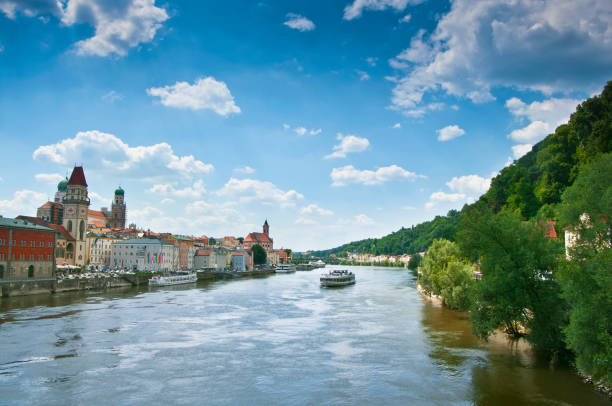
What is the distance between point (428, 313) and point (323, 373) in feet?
68.0

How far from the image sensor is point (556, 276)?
17719mm

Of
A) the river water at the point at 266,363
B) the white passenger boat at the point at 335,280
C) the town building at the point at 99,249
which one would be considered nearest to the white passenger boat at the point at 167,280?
the white passenger boat at the point at 335,280

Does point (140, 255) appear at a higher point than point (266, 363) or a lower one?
higher

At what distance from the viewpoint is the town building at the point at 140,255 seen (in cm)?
9350

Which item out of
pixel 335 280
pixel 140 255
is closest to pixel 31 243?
pixel 140 255

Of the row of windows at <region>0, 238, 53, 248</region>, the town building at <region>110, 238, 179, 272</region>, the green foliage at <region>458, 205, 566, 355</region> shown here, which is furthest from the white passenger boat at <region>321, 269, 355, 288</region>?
the green foliage at <region>458, 205, 566, 355</region>

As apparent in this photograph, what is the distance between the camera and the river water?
54.6ft

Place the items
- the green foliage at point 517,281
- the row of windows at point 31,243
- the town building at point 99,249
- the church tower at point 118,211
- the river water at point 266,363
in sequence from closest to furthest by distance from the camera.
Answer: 1. the river water at point 266,363
2. the green foliage at point 517,281
3. the row of windows at point 31,243
4. the town building at point 99,249
5. the church tower at point 118,211

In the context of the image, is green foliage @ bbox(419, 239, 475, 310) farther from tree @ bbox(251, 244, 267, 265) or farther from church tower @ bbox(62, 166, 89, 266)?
tree @ bbox(251, 244, 267, 265)

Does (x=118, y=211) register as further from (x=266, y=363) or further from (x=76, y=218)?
(x=266, y=363)

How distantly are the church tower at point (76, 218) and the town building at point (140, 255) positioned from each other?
703 centimetres

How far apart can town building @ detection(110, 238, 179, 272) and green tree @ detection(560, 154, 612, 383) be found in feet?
288

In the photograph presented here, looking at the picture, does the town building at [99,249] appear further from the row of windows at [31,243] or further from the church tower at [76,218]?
the row of windows at [31,243]

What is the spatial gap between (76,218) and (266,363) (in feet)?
264
